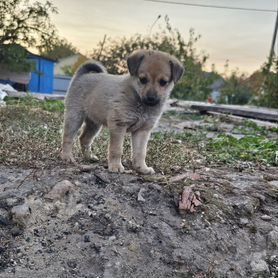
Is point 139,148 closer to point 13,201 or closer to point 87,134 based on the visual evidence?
point 87,134

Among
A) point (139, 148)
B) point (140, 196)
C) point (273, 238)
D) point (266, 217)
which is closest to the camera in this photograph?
point (273, 238)

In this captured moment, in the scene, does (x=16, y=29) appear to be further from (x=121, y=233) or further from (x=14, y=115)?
(x=121, y=233)

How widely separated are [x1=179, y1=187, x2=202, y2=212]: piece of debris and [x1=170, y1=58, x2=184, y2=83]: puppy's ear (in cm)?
96

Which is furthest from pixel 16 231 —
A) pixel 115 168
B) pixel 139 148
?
pixel 139 148

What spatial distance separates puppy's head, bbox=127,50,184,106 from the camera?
3770 mm

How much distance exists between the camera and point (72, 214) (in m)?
3.18

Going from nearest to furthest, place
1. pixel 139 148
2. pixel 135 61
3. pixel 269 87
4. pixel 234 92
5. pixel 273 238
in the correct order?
1. pixel 273 238
2. pixel 135 61
3. pixel 139 148
4. pixel 269 87
5. pixel 234 92

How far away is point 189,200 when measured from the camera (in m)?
3.45

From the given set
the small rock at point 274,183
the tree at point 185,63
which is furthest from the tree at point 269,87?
the small rock at point 274,183

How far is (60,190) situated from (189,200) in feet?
3.04

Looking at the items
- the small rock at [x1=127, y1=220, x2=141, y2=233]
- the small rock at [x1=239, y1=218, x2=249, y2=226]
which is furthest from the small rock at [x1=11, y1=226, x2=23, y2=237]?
the small rock at [x1=239, y1=218, x2=249, y2=226]

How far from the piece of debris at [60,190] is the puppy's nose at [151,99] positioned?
90 centimetres

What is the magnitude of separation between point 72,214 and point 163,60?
1.48 metres

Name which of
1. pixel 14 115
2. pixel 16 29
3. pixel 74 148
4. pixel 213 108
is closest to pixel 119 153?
pixel 74 148
